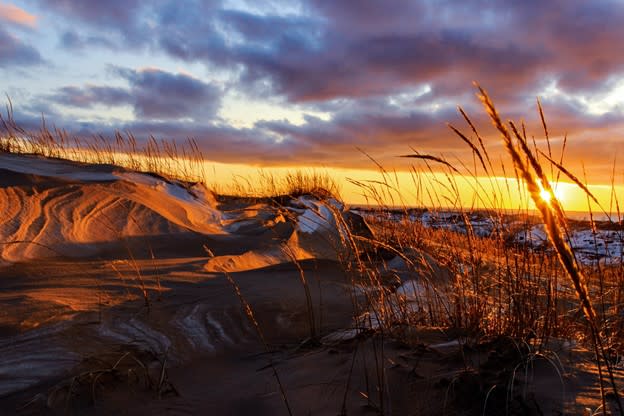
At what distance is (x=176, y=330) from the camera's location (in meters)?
2.27

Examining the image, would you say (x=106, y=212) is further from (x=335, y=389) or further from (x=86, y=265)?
(x=335, y=389)

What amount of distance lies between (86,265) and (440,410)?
110 inches

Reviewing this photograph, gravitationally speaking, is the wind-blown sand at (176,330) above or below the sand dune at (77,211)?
below

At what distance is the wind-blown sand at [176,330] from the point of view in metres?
1.52

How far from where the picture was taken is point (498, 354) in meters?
1.53

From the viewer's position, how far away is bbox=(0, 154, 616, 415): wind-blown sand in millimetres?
1517

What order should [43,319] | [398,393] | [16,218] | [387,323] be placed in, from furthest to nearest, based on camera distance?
[16,218] → [43,319] → [387,323] → [398,393]

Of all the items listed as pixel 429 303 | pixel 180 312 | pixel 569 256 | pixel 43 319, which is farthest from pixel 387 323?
pixel 43 319

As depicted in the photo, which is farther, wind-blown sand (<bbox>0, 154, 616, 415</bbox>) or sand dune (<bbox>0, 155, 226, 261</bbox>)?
sand dune (<bbox>0, 155, 226, 261</bbox>)

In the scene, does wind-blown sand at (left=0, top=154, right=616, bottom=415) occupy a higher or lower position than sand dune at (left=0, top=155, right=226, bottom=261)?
lower

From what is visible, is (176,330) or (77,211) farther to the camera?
(77,211)

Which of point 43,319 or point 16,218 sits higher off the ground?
point 16,218

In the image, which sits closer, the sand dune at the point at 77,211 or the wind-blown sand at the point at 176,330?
the wind-blown sand at the point at 176,330

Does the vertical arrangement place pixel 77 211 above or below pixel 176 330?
above
